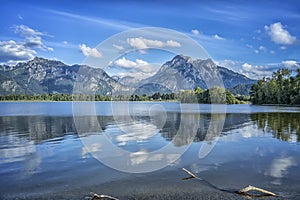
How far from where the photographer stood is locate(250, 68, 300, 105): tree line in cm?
12125

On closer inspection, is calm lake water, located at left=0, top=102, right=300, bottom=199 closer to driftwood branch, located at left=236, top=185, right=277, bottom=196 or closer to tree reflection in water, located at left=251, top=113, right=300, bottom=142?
driftwood branch, located at left=236, top=185, right=277, bottom=196

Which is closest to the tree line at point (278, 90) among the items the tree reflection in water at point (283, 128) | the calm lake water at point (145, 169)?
the tree reflection in water at point (283, 128)

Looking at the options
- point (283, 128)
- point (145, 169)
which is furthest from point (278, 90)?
point (145, 169)

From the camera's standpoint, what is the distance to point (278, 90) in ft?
431

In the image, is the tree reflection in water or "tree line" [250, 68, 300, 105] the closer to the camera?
the tree reflection in water

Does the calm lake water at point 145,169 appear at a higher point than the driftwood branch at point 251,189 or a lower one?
lower

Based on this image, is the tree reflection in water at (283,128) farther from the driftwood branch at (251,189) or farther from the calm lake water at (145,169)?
the driftwood branch at (251,189)

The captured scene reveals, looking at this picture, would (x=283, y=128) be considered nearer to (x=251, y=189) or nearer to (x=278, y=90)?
(x=251, y=189)

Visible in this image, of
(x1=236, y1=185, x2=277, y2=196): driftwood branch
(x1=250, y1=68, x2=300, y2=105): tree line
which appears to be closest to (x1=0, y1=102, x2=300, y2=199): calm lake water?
(x1=236, y1=185, x2=277, y2=196): driftwood branch

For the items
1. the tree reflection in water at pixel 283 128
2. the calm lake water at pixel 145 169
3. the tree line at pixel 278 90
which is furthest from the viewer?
the tree line at pixel 278 90

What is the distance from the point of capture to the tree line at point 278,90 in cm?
12125

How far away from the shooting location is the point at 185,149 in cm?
2197

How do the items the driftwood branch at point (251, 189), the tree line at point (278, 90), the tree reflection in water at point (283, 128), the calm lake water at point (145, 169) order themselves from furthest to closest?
the tree line at point (278, 90) < the tree reflection in water at point (283, 128) < the calm lake water at point (145, 169) < the driftwood branch at point (251, 189)

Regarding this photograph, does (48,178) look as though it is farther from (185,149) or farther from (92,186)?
(185,149)
